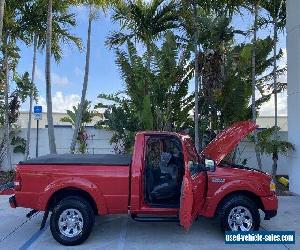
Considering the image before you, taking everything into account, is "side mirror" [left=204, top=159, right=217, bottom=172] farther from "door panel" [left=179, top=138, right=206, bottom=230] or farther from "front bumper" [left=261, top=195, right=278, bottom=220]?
"front bumper" [left=261, top=195, right=278, bottom=220]

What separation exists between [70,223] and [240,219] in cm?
282

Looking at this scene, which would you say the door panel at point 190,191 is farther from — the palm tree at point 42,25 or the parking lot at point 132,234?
the palm tree at point 42,25

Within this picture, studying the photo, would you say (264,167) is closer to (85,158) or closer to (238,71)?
(238,71)

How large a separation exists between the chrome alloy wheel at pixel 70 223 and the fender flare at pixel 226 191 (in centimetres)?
208

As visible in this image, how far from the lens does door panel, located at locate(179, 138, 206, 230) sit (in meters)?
6.19

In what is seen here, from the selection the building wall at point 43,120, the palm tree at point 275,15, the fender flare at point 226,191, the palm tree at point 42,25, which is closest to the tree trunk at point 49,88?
the palm tree at point 42,25

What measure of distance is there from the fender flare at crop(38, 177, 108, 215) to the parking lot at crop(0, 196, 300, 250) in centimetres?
66

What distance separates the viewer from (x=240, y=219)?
7.04 metres

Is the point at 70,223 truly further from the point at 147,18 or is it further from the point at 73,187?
the point at 147,18

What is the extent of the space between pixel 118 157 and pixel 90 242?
1.56m

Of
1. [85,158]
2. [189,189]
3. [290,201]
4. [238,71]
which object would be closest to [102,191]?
[85,158]

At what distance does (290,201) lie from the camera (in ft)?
33.7

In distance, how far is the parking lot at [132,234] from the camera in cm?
668

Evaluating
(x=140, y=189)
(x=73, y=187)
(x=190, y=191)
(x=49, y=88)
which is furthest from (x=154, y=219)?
(x=49, y=88)
